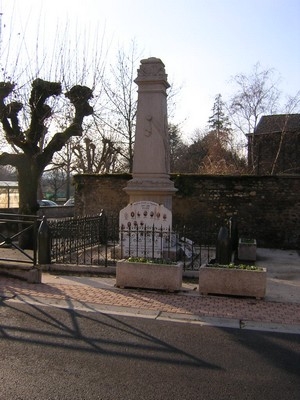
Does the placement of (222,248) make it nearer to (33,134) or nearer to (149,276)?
(149,276)

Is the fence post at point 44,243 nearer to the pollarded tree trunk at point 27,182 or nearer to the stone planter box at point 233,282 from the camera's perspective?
the pollarded tree trunk at point 27,182

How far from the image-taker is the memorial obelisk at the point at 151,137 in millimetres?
10914

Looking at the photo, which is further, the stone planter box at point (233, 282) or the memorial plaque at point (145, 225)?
the memorial plaque at point (145, 225)

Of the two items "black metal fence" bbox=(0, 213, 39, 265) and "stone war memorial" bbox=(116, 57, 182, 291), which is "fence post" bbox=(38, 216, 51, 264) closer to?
"black metal fence" bbox=(0, 213, 39, 265)

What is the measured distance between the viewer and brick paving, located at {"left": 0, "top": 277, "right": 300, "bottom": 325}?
20.7 ft

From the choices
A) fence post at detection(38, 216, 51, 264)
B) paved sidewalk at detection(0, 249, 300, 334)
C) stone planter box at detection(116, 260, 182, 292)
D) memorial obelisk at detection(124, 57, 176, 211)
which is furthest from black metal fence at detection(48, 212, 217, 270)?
stone planter box at detection(116, 260, 182, 292)

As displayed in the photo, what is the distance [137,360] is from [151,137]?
7253mm

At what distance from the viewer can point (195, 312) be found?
635 centimetres

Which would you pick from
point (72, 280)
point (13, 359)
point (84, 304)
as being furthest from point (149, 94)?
point (13, 359)

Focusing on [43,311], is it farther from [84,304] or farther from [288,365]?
[288,365]

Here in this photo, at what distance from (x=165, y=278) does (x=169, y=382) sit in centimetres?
360

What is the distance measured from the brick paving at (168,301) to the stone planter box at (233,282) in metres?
0.12

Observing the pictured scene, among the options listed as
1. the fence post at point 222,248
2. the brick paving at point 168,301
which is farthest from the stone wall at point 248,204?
the brick paving at point 168,301

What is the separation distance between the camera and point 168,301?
22.8ft
